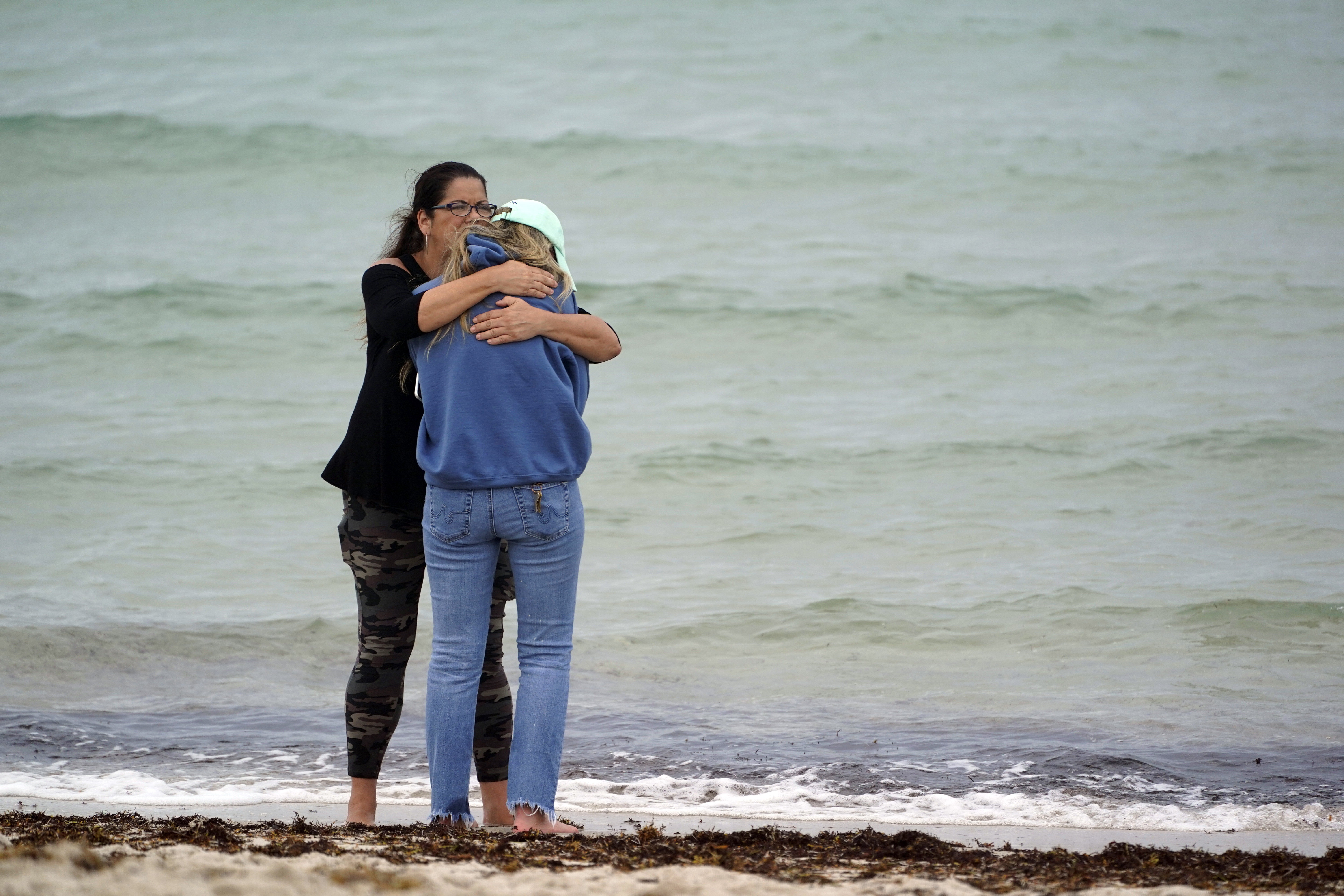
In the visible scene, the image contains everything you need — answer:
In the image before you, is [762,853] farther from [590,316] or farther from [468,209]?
[468,209]

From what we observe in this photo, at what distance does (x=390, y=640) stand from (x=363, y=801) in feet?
1.55

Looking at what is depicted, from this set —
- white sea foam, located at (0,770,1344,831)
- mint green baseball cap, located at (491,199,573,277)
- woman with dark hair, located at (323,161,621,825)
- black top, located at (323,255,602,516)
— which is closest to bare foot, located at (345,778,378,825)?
woman with dark hair, located at (323,161,621,825)

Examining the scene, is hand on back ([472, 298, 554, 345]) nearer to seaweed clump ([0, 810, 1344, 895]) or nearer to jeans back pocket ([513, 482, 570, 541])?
jeans back pocket ([513, 482, 570, 541])

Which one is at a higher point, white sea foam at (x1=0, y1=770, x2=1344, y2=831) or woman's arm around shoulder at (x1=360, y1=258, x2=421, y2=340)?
woman's arm around shoulder at (x1=360, y1=258, x2=421, y2=340)

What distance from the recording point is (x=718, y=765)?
4.11 m

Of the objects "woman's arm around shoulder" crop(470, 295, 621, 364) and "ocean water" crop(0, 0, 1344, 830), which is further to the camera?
"ocean water" crop(0, 0, 1344, 830)

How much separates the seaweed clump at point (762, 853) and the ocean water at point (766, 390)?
0.65 meters

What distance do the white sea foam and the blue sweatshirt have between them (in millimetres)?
1344

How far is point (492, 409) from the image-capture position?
9.21 ft

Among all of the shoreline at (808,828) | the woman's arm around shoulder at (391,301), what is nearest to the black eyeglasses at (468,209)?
the woman's arm around shoulder at (391,301)

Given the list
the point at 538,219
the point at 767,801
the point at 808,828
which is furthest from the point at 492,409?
the point at 767,801

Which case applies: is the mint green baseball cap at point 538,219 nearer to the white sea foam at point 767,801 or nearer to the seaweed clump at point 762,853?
the seaweed clump at point 762,853

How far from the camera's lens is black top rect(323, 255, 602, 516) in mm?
3016

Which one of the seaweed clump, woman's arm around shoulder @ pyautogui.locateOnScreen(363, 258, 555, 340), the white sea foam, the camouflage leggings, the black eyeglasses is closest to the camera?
the seaweed clump
